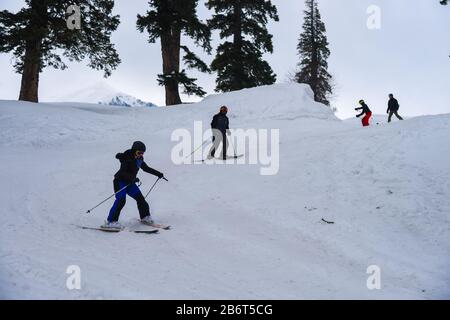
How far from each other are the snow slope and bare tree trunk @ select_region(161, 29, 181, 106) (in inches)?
354

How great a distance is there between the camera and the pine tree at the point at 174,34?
2205 cm

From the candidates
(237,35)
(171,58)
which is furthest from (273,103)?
(237,35)

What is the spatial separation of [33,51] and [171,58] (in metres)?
8.29

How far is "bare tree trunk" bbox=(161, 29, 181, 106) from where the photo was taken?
23000 millimetres

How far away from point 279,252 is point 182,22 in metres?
19.2

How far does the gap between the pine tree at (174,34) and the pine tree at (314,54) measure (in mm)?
18354

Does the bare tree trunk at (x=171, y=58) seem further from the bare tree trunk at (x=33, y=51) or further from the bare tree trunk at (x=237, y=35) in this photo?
the bare tree trunk at (x=33, y=51)

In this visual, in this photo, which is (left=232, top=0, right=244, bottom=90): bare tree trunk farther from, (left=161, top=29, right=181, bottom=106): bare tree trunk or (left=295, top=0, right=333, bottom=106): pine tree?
(left=295, top=0, right=333, bottom=106): pine tree

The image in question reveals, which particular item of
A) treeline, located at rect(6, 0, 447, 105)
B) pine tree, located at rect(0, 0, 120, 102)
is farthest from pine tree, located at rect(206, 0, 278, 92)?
pine tree, located at rect(0, 0, 120, 102)

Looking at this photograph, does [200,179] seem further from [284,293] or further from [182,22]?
[182,22]

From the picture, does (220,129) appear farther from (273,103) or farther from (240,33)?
(240,33)

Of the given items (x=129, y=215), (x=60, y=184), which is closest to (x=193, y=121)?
(x=60, y=184)

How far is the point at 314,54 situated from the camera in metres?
38.9

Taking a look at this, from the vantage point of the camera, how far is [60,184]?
10.3 meters
